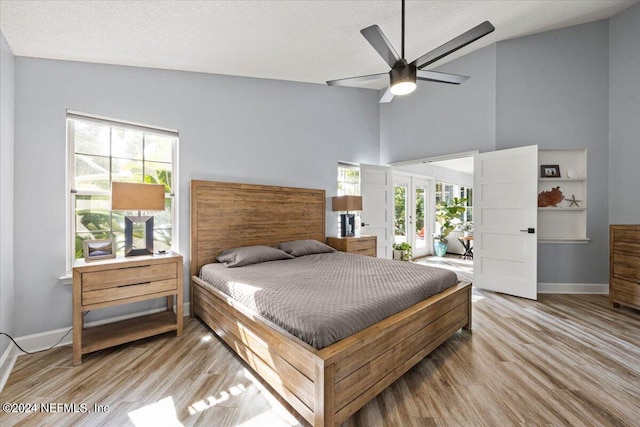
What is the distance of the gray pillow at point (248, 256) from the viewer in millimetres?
2861

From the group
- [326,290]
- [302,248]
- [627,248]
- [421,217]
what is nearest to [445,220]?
[421,217]

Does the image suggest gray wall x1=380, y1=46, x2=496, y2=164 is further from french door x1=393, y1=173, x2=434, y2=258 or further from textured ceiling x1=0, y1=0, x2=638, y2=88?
french door x1=393, y1=173, x2=434, y2=258

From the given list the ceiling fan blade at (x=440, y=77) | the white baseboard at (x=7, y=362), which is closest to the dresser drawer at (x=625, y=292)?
the ceiling fan blade at (x=440, y=77)

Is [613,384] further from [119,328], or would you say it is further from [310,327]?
[119,328]

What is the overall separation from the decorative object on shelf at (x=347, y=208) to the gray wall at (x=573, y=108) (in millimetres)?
2062

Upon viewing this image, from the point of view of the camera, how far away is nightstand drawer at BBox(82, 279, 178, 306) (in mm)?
2151

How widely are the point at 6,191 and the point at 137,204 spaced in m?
0.84

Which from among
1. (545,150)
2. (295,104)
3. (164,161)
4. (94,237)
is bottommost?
(94,237)

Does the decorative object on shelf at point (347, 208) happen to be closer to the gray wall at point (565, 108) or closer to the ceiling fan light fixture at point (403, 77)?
the ceiling fan light fixture at point (403, 77)

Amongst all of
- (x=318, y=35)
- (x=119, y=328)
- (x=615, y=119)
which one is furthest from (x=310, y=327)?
(x=615, y=119)

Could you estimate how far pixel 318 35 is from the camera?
111 inches

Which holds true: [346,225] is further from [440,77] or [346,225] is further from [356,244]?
[440,77]

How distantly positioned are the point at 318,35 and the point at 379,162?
2945 mm

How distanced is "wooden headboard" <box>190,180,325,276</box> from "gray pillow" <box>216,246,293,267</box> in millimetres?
243
